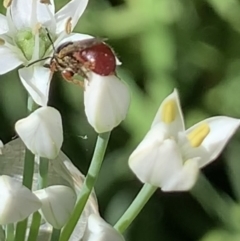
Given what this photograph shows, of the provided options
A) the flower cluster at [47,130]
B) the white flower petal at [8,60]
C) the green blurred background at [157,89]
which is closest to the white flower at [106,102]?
the flower cluster at [47,130]

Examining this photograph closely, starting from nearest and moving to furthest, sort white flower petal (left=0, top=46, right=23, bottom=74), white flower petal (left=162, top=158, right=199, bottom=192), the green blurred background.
Result: white flower petal (left=162, top=158, right=199, bottom=192) → white flower petal (left=0, top=46, right=23, bottom=74) → the green blurred background

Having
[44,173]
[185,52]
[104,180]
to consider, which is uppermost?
[44,173]

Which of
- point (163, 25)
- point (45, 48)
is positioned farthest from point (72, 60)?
point (163, 25)

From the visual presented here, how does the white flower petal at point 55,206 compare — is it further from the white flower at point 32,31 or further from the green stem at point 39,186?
the white flower at point 32,31

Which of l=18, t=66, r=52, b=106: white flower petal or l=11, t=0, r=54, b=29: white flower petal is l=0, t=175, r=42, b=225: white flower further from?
l=11, t=0, r=54, b=29: white flower petal

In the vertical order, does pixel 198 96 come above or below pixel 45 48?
below

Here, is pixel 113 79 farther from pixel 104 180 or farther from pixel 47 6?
pixel 104 180

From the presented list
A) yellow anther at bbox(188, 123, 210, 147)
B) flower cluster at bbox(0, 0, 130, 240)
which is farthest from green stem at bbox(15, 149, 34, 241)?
yellow anther at bbox(188, 123, 210, 147)
